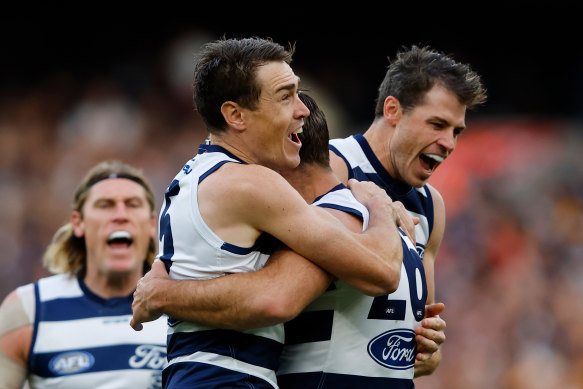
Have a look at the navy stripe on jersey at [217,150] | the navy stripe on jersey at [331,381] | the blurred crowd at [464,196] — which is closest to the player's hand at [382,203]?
the navy stripe on jersey at [217,150]

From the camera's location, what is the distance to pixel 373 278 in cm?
339

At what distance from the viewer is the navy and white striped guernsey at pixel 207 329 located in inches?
133

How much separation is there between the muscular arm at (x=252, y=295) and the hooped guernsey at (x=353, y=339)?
21 centimetres

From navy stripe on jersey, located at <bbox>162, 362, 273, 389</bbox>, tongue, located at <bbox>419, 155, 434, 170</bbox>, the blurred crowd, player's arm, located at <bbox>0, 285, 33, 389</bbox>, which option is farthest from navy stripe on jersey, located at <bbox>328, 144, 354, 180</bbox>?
the blurred crowd

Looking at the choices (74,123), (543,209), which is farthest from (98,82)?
(543,209)

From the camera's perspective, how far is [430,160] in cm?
499

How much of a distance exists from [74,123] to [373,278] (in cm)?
964

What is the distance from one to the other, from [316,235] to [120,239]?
2603 millimetres

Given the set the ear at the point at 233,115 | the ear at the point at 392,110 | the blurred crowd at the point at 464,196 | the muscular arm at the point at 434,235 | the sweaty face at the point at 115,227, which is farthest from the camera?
the blurred crowd at the point at 464,196

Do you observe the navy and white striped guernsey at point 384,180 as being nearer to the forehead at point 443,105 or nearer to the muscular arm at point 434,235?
the muscular arm at point 434,235

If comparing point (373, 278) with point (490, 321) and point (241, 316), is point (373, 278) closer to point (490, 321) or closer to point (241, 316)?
point (241, 316)

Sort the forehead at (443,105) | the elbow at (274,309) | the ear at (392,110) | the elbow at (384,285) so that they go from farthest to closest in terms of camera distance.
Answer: the ear at (392,110)
the forehead at (443,105)
the elbow at (384,285)
the elbow at (274,309)

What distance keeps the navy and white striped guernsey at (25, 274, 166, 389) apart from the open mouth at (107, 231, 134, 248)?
0.40 m

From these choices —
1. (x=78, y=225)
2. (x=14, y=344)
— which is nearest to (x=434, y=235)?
(x=78, y=225)
